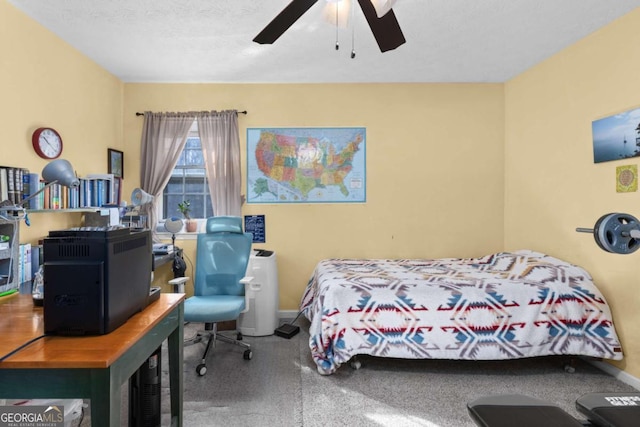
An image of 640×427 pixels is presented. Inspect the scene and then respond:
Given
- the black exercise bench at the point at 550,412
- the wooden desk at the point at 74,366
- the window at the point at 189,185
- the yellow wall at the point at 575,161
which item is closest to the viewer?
the wooden desk at the point at 74,366

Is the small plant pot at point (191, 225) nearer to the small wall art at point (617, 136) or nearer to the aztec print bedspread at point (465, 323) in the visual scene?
the aztec print bedspread at point (465, 323)

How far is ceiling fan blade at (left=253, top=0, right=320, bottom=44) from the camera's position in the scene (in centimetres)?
179

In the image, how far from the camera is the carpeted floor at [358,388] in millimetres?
2119

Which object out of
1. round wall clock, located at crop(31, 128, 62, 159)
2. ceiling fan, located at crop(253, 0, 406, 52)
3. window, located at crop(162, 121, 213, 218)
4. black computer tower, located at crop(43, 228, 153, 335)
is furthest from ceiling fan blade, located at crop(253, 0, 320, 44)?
window, located at crop(162, 121, 213, 218)

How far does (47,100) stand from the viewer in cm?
272

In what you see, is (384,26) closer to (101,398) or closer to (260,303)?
(101,398)

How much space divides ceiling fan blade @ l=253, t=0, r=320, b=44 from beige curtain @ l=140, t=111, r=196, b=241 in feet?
6.71

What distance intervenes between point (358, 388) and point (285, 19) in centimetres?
246

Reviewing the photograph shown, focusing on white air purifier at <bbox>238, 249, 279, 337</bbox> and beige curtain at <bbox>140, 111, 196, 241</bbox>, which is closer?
white air purifier at <bbox>238, 249, 279, 337</bbox>

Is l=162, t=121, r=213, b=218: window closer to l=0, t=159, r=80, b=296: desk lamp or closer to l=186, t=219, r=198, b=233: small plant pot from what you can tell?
l=186, t=219, r=198, b=233: small plant pot

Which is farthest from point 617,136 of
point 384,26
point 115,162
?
point 115,162

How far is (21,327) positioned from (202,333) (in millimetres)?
1927

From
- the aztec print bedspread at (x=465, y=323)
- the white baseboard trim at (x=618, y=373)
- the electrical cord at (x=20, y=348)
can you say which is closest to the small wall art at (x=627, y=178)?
the aztec print bedspread at (x=465, y=323)

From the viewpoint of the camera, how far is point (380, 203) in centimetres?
392
